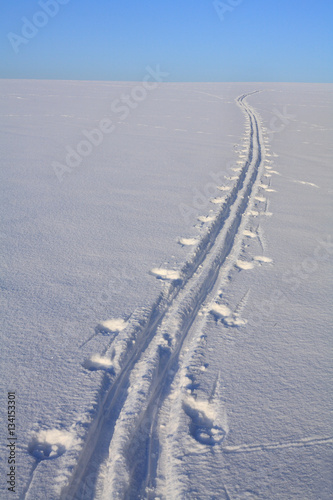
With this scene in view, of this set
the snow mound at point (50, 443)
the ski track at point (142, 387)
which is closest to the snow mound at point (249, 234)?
the ski track at point (142, 387)

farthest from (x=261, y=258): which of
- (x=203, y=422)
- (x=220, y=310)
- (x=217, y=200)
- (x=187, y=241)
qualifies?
(x=203, y=422)

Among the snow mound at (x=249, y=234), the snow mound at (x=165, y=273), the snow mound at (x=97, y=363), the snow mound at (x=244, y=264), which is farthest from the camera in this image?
the snow mound at (x=249, y=234)

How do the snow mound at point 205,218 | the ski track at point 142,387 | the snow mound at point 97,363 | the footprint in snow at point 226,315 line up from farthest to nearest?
the snow mound at point 205,218 → the footprint in snow at point 226,315 → the snow mound at point 97,363 → the ski track at point 142,387

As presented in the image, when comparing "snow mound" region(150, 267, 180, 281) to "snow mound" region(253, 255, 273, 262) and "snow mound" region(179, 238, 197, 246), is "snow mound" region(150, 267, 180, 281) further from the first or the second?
"snow mound" region(253, 255, 273, 262)

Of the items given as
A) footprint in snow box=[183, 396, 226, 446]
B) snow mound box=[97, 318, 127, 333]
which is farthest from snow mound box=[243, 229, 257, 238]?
footprint in snow box=[183, 396, 226, 446]

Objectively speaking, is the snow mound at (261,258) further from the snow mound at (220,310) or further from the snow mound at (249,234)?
the snow mound at (220,310)

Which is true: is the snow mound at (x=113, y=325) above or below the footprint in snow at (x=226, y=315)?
below
